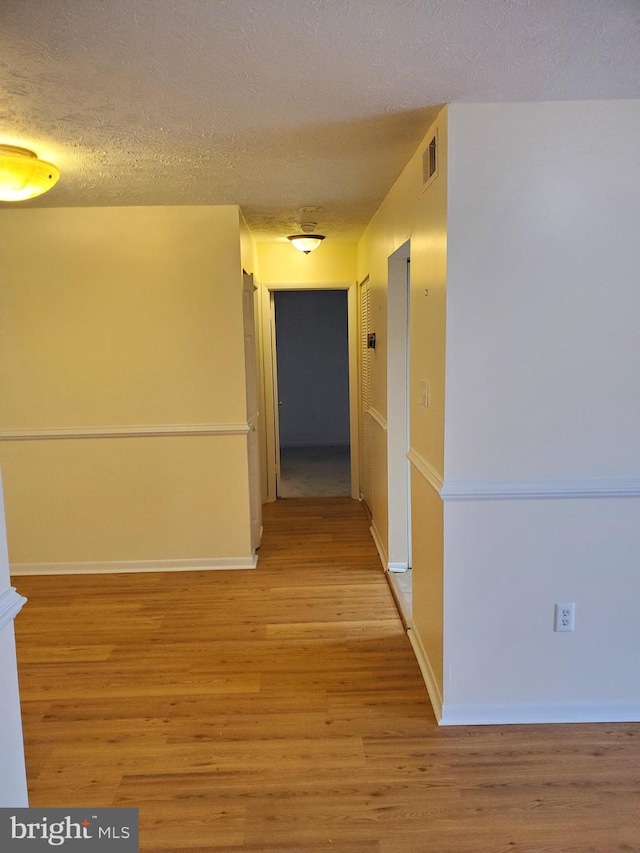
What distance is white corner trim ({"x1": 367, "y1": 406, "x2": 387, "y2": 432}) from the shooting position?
155 inches

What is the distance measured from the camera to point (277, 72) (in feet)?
5.95

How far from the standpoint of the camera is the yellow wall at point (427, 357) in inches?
89.1

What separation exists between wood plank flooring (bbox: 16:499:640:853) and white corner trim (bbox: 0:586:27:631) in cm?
93

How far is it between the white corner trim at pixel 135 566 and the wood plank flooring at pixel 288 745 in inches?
20.4

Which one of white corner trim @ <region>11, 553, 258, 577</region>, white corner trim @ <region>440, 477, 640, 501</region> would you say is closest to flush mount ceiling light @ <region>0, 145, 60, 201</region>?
white corner trim @ <region>440, 477, 640, 501</region>

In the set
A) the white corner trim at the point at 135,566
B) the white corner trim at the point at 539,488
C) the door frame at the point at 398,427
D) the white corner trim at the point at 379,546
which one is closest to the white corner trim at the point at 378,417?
the door frame at the point at 398,427

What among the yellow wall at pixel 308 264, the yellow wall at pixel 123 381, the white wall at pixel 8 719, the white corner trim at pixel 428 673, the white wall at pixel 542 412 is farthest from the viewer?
the yellow wall at pixel 308 264

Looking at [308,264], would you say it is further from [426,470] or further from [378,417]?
[426,470]

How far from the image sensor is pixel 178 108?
2092mm

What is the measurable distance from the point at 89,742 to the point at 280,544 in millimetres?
2323

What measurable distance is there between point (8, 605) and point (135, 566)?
2.66 meters

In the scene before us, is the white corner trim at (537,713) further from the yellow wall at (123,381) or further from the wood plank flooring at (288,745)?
the yellow wall at (123,381)

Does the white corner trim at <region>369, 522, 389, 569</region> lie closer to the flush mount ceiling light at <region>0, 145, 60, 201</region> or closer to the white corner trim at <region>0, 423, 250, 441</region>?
the white corner trim at <region>0, 423, 250, 441</region>

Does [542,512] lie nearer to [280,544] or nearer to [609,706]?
[609,706]
